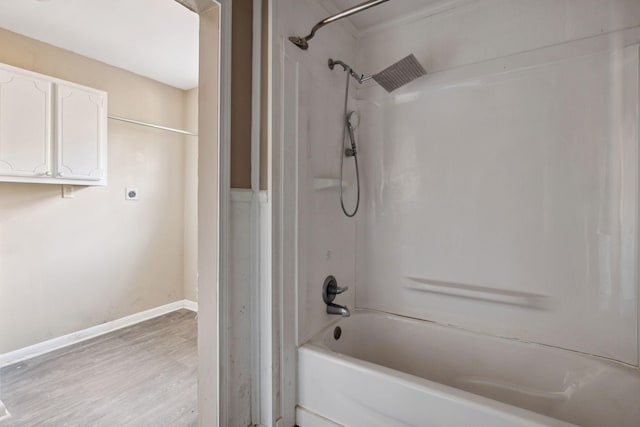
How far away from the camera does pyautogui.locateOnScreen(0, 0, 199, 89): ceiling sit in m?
1.93

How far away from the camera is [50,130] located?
224 cm

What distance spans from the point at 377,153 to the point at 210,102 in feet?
3.60

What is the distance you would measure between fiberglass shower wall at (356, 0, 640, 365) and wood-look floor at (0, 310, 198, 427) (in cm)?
137

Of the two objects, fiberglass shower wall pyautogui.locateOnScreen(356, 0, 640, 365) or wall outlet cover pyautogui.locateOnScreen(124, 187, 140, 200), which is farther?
wall outlet cover pyautogui.locateOnScreen(124, 187, 140, 200)

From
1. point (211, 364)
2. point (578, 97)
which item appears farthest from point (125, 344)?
point (578, 97)

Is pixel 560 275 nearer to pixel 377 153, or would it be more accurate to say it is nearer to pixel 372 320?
pixel 372 320

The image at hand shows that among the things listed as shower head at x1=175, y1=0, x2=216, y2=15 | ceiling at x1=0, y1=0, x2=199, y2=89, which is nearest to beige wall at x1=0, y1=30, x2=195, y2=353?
ceiling at x1=0, y1=0, x2=199, y2=89

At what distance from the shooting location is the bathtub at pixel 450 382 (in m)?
1.07

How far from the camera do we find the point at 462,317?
168cm

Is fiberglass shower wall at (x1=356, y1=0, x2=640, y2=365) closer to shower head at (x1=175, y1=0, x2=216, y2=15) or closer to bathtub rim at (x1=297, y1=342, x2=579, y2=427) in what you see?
bathtub rim at (x1=297, y1=342, x2=579, y2=427)

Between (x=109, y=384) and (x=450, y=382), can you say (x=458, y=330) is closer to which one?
(x=450, y=382)

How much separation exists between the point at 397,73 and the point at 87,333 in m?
3.31

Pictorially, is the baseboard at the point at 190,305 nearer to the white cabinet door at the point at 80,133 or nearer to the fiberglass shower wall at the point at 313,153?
the white cabinet door at the point at 80,133

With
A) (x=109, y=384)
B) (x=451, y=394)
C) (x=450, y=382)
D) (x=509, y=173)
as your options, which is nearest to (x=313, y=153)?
(x=509, y=173)
